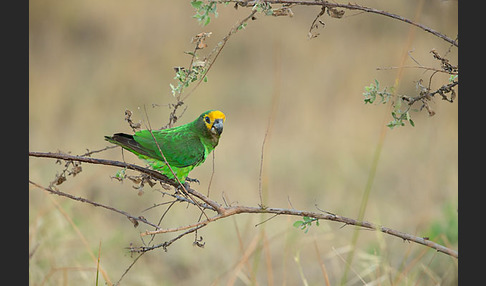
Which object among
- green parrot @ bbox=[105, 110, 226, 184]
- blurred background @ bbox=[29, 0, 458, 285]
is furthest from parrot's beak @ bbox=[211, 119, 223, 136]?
blurred background @ bbox=[29, 0, 458, 285]

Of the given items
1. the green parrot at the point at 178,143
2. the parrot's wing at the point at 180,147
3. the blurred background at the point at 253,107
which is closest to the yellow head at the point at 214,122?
the green parrot at the point at 178,143

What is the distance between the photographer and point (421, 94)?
119 inches

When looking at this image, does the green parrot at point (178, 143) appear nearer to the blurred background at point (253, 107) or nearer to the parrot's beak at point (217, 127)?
the parrot's beak at point (217, 127)

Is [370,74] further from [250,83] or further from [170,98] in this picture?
[170,98]

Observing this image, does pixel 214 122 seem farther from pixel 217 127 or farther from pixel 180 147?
pixel 180 147

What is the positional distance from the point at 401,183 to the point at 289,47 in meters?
3.72

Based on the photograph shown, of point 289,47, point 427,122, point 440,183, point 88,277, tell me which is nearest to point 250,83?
point 289,47

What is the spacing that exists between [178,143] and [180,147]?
0.03 meters

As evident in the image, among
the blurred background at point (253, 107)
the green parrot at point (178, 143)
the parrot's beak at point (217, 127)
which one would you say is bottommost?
the green parrot at point (178, 143)

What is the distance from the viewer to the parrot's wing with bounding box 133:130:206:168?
3.96 metres

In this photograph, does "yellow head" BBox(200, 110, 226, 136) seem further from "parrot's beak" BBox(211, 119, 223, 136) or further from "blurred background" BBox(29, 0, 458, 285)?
"blurred background" BBox(29, 0, 458, 285)

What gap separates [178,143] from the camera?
4.02 m

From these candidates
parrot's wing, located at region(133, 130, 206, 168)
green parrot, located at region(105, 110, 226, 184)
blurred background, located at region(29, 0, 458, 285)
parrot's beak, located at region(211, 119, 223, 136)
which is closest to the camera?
green parrot, located at region(105, 110, 226, 184)

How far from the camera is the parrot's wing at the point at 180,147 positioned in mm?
3963
